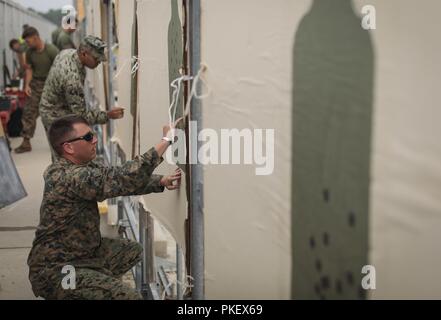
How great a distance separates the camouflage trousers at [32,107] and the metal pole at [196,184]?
7.55 meters

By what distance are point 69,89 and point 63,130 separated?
2.35 m

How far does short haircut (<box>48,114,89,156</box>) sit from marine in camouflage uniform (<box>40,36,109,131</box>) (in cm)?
183

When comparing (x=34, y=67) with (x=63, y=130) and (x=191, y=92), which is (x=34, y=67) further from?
(x=191, y=92)

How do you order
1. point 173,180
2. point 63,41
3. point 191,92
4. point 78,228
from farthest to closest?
point 63,41 < point 78,228 < point 173,180 < point 191,92

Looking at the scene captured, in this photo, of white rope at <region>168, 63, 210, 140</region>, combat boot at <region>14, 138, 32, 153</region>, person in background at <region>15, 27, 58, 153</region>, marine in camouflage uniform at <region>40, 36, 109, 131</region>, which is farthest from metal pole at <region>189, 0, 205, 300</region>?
combat boot at <region>14, 138, 32, 153</region>

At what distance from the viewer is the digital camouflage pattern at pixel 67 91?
201 inches

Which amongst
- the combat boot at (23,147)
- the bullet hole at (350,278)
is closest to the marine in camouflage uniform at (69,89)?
the bullet hole at (350,278)

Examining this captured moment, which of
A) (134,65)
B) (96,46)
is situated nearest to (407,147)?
(134,65)

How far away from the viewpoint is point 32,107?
9.31m

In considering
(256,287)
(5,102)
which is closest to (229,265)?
(256,287)

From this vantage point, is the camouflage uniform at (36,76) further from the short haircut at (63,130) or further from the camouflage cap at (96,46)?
the short haircut at (63,130)

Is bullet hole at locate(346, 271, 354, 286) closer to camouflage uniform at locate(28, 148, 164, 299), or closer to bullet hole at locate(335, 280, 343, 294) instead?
bullet hole at locate(335, 280, 343, 294)

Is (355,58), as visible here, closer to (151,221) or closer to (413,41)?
(413,41)

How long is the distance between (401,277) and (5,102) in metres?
9.29
